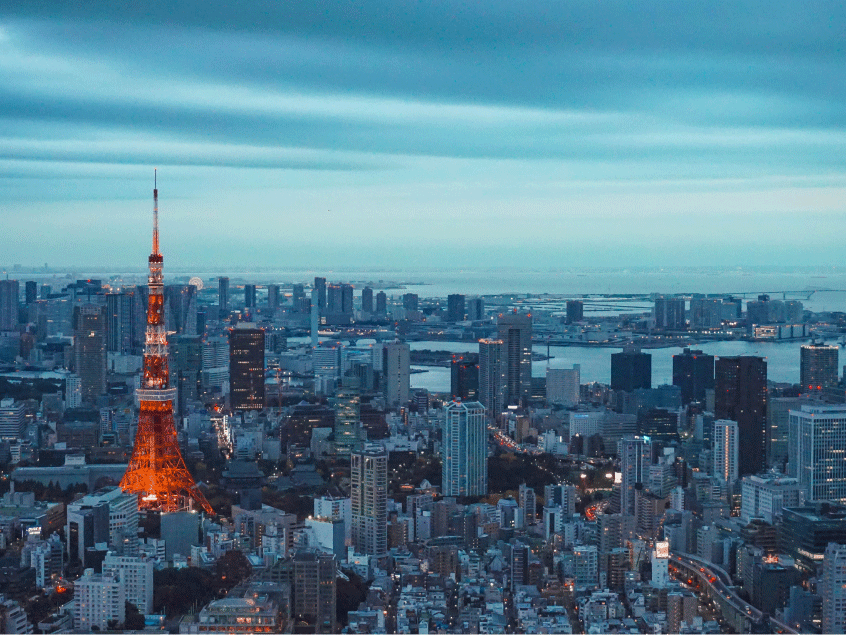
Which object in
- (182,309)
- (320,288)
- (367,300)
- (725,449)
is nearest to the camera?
(725,449)

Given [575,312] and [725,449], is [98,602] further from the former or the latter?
[575,312]

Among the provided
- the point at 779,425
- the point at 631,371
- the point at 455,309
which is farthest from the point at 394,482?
the point at 455,309

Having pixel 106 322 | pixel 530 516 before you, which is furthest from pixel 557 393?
pixel 530 516

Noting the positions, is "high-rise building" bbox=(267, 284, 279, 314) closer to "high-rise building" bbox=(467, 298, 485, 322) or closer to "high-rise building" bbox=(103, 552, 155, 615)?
"high-rise building" bbox=(467, 298, 485, 322)

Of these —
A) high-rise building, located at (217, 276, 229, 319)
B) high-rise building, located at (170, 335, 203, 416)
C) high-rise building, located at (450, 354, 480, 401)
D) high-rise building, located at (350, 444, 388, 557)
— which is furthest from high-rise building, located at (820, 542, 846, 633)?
high-rise building, located at (217, 276, 229, 319)

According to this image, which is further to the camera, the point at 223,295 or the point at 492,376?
the point at 223,295

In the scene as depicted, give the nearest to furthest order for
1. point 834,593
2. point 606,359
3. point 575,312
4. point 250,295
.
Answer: point 834,593, point 606,359, point 250,295, point 575,312

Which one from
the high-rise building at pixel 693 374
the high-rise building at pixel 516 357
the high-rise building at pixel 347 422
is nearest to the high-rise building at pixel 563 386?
the high-rise building at pixel 516 357
